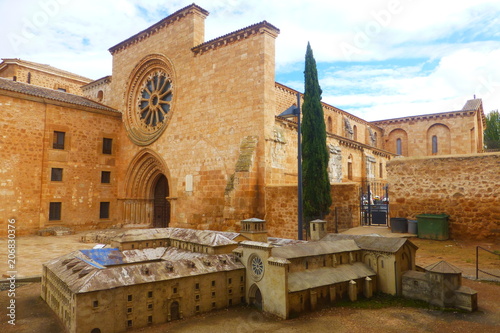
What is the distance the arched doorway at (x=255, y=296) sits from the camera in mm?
7238

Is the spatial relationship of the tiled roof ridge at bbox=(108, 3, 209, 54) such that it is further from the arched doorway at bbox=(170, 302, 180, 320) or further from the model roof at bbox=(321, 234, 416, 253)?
the arched doorway at bbox=(170, 302, 180, 320)

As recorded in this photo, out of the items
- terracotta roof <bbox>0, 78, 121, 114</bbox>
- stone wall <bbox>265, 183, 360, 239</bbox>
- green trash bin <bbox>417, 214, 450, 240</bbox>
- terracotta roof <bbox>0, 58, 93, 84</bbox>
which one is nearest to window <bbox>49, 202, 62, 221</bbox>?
terracotta roof <bbox>0, 78, 121, 114</bbox>

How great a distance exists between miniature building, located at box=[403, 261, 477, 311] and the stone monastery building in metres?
6.71

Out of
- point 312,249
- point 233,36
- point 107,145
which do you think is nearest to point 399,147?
point 233,36

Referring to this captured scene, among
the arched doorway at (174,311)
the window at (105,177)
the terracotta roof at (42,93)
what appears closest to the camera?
the arched doorway at (174,311)

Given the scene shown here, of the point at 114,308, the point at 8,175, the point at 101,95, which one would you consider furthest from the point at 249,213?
the point at 101,95

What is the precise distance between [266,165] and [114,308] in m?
9.81

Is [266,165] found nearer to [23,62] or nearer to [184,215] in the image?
[184,215]

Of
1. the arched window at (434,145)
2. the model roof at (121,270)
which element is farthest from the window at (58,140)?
the arched window at (434,145)

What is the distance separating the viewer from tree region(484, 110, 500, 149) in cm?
4442

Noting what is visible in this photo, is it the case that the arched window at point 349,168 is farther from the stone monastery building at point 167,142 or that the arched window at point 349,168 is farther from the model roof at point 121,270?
the model roof at point 121,270

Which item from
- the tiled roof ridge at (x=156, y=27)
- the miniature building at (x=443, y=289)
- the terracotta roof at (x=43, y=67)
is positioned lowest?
the miniature building at (x=443, y=289)

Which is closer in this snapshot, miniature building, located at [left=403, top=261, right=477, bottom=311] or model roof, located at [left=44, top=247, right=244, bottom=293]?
model roof, located at [left=44, top=247, right=244, bottom=293]

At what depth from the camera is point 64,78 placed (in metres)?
A: 30.0
